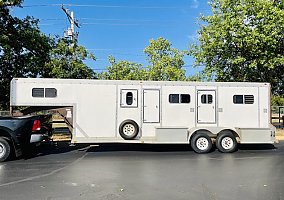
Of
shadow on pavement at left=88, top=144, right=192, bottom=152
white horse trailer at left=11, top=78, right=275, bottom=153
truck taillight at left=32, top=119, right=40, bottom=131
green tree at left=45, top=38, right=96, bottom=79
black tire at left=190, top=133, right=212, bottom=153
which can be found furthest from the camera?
green tree at left=45, top=38, right=96, bottom=79

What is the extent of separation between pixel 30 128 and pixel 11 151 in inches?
42.2

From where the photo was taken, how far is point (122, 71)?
3462cm

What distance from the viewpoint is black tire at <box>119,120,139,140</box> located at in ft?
39.5

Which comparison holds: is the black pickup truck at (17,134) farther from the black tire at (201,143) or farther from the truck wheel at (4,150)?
the black tire at (201,143)

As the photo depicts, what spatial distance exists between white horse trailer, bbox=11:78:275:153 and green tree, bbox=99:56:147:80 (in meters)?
20.8

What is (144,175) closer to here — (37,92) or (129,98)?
(129,98)

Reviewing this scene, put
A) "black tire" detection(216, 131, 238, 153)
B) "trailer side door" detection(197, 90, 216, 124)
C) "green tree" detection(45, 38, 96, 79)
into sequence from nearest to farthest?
"black tire" detection(216, 131, 238, 153) < "trailer side door" detection(197, 90, 216, 124) < "green tree" detection(45, 38, 96, 79)

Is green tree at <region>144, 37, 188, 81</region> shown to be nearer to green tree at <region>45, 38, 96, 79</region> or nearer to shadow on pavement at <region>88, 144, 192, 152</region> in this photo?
green tree at <region>45, 38, 96, 79</region>

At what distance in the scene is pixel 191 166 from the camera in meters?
9.58

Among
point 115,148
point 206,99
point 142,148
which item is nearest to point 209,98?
point 206,99

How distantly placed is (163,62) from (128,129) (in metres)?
19.9

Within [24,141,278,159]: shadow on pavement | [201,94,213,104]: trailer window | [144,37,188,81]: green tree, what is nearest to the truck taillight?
[24,141,278,159]: shadow on pavement

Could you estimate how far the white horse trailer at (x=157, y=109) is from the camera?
12.0 m

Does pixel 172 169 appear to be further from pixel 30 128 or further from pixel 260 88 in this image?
pixel 260 88
